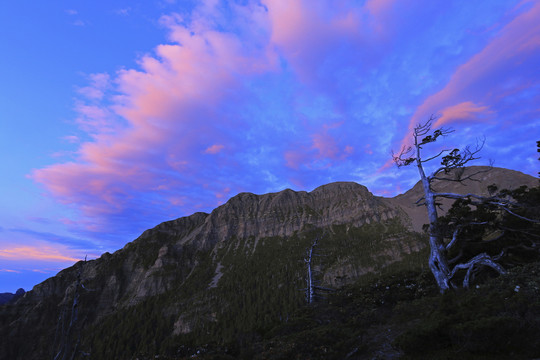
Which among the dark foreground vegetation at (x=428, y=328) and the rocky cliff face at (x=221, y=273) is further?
the rocky cliff face at (x=221, y=273)

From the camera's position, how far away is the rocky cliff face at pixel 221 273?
123 meters

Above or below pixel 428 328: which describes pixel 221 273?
above

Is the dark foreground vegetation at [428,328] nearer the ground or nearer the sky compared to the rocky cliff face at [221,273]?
nearer the ground

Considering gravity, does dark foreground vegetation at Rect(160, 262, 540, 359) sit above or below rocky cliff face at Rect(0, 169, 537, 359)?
below

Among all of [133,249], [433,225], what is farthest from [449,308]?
[133,249]

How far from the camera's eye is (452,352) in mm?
7773

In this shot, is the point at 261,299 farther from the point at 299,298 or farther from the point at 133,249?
the point at 133,249

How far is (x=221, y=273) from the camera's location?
158750 millimetres

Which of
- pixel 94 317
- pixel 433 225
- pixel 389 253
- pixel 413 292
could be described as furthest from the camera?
pixel 94 317

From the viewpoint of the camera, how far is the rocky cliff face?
123 meters

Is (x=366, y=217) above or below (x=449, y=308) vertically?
above

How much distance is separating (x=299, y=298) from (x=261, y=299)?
1916 cm

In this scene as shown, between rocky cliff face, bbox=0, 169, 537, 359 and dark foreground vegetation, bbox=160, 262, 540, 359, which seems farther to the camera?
rocky cliff face, bbox=0, 169, 537, 359

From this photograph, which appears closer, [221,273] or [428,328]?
[428,328]
